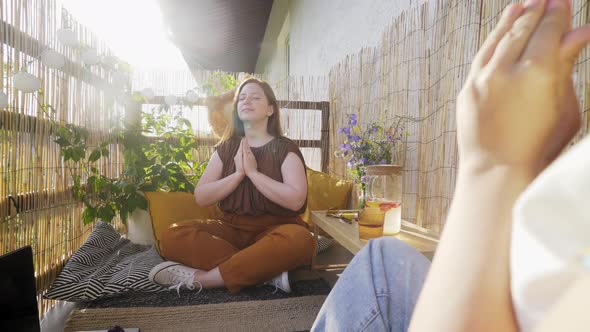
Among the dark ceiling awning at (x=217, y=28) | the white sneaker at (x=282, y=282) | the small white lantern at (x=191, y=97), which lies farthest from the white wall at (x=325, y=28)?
the white sneaker at (x=282, y=282)

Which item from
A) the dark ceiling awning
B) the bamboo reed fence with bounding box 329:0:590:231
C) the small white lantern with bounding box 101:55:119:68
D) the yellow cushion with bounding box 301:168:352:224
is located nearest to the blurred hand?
the bamboo reed fence with bounding box 329:0:590:231

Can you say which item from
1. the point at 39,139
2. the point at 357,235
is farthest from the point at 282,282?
the point at 39,139

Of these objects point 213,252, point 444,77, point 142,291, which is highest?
point 444,77

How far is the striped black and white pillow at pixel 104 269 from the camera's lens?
5.40ft

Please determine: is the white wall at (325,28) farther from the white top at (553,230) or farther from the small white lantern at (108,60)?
the white top at (553,230)

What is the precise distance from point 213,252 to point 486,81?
1.62 metres

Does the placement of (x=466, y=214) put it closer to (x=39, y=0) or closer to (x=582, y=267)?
(x=582, y=267)

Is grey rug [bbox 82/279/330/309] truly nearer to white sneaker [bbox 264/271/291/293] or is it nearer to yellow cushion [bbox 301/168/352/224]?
white sneaker [bbox 264/271/291/293]

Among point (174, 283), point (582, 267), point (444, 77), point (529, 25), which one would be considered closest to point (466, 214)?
point (582, 267)

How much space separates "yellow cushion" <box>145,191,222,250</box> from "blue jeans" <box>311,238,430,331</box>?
1.74 meters

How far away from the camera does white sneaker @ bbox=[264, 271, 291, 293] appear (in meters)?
1.75

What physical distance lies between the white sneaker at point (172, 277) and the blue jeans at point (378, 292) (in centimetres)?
125

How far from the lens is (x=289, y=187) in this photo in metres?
1.92

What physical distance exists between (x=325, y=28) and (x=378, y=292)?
3.91 meters
